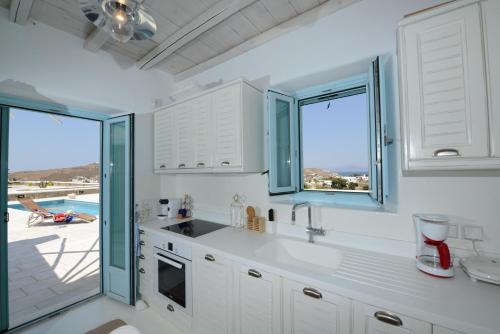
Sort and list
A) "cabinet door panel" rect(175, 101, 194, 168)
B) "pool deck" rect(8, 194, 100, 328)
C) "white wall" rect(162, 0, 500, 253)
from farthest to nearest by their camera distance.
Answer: "pool deck" rect(8, 194, 100, 328)
"cabinet door panel" rect(175, 101, 194, 168)
"white wall" rect(162, 0, 500, 253)

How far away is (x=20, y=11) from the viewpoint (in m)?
1.70

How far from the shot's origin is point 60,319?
2.13 meters

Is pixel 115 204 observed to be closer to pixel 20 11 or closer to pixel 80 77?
pixel 80 77

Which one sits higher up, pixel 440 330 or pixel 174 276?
pixel 440 330

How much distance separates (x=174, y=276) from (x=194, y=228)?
0.47 metres

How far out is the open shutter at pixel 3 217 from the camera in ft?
6.27

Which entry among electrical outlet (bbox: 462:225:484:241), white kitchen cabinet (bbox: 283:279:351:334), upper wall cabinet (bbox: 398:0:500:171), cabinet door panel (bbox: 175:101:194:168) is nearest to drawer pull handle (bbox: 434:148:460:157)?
upper wall cabinet (bbox: 398:0:500:171)

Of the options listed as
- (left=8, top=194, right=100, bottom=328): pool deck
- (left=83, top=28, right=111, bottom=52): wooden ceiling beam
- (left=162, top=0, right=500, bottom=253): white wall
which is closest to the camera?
(left=162, top=0, right=500, bottom=253): white wall

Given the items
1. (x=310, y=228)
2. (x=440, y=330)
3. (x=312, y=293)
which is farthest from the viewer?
(x=310, y=228)

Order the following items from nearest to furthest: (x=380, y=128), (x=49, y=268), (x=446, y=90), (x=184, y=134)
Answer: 1. (x=446, y=90)
2. (x=380, y=128)
3. (x=184, y=134)
4. (x=49, y=268)

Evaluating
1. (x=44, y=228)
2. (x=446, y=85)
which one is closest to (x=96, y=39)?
(x=446, y=85)

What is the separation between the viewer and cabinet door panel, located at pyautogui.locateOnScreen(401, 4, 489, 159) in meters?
1.00

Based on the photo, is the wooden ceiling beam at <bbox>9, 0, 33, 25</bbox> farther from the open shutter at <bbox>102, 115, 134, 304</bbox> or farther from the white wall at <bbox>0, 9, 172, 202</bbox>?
the open shutter at <bbox>102, 115, 134, 304</bbox>

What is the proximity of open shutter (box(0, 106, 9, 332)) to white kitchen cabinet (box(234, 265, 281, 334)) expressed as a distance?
2169 millimetres
